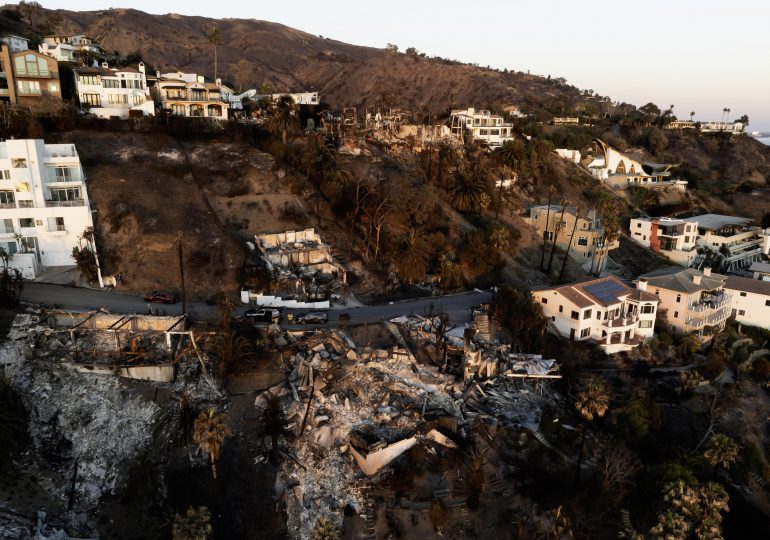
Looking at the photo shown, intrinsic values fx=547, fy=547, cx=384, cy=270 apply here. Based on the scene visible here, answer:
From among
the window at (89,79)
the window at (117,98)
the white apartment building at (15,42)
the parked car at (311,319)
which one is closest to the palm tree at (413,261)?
the parked car at (311,319)

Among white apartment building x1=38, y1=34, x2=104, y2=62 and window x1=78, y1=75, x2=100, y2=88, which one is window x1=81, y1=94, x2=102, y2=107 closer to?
window x1=78, y1=75, x2=100, y2=88

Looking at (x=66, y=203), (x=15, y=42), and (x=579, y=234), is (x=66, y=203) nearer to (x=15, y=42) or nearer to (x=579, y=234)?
(x=15, y=42)

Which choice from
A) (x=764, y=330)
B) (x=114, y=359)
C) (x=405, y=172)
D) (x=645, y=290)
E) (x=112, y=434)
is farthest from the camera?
(x=405, y=172)

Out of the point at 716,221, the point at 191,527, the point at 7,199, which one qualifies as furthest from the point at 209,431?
the point at 716,221

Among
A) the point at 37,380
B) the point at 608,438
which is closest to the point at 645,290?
the point at 608,438

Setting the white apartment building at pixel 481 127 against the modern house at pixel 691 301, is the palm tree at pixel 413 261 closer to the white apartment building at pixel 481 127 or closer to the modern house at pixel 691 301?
the modern house at pixel 691 301

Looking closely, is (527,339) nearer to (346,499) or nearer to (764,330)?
(346,499)

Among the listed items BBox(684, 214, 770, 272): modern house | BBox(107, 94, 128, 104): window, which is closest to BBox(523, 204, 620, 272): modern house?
BBox(684, 214, 770, 272): modern house

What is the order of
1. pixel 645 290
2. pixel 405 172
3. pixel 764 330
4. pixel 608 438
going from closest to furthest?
→ pixel 608 438 < pixel 645 290 < pixel 764 330 < pixel 405 172
